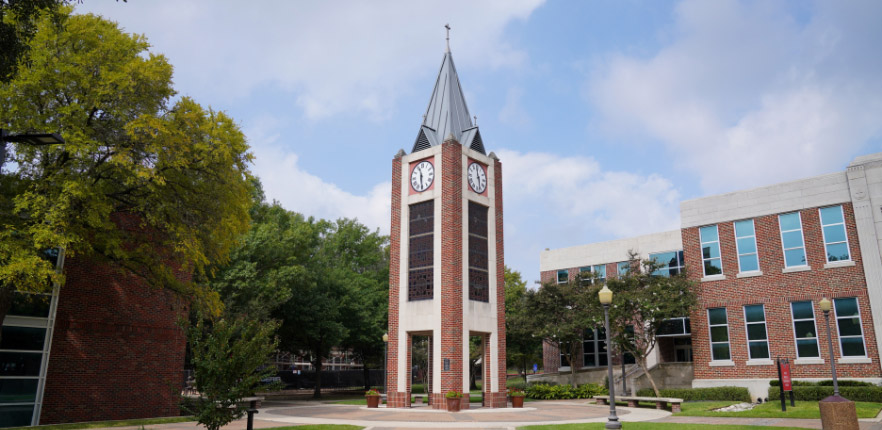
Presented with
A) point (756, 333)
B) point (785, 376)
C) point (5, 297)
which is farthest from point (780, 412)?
point (5, 297)

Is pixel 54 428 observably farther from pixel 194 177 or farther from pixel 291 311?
pixel 291 311

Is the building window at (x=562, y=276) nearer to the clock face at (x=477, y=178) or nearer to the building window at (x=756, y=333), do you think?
the building window at (x=756, y=333)

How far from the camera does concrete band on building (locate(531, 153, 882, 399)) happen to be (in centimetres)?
2825

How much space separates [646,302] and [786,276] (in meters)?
7.05

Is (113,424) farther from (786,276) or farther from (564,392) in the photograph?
(786,276)

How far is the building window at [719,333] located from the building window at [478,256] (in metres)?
12.9

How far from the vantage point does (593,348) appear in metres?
43.5

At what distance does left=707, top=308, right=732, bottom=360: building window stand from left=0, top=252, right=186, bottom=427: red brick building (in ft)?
87.7

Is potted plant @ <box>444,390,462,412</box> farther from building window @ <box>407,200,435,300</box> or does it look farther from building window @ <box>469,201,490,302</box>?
building window @ <box>469,201,490,302</box>

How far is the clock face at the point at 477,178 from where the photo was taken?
30.9 m

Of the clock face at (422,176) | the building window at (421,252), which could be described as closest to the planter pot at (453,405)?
the building window at (421,252)

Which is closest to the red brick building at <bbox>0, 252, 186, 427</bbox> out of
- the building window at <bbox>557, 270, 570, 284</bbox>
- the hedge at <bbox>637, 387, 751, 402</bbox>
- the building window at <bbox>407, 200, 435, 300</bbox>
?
the building window at <bbox>407, 200, 435, 300</bbox>

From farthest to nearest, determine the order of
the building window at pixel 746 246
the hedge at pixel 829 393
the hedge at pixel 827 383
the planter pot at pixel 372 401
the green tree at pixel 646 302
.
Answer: the building window at pixel 746 246
the green tree at pixel 646 302
the planter pot at pixel 372 401
the hedge at pixel 827 383
the hedge at pixel 829 393

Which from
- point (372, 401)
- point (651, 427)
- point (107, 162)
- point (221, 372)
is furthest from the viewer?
point (372, 401)
